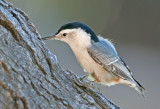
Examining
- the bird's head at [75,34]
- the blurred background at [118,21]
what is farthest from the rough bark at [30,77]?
the blurred background at [118,21]

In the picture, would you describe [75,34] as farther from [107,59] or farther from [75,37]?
[107,59]

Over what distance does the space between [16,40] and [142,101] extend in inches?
126

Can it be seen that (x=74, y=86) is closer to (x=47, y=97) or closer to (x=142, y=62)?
(x=47, y=97)

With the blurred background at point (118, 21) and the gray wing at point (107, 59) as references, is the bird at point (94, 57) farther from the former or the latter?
the blurred background at point (118, 21)

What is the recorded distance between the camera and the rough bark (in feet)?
A: 4.72

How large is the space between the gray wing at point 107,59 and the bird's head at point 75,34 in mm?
61

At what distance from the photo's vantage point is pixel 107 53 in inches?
93.9

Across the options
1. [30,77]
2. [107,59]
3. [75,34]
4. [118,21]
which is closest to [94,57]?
[107,59]

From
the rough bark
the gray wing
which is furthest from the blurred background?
the rough bark

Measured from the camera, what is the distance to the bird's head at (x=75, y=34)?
89.4 inches

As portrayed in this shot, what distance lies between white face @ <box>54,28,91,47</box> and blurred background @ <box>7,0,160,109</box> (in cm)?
286

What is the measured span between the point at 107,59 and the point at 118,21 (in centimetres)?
375

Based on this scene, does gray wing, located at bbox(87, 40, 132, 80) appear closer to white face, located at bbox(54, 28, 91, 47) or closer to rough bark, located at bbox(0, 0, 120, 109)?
white face, located at bbox(54, 28, 91, 47)

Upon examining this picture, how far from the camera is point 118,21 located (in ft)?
19.8
